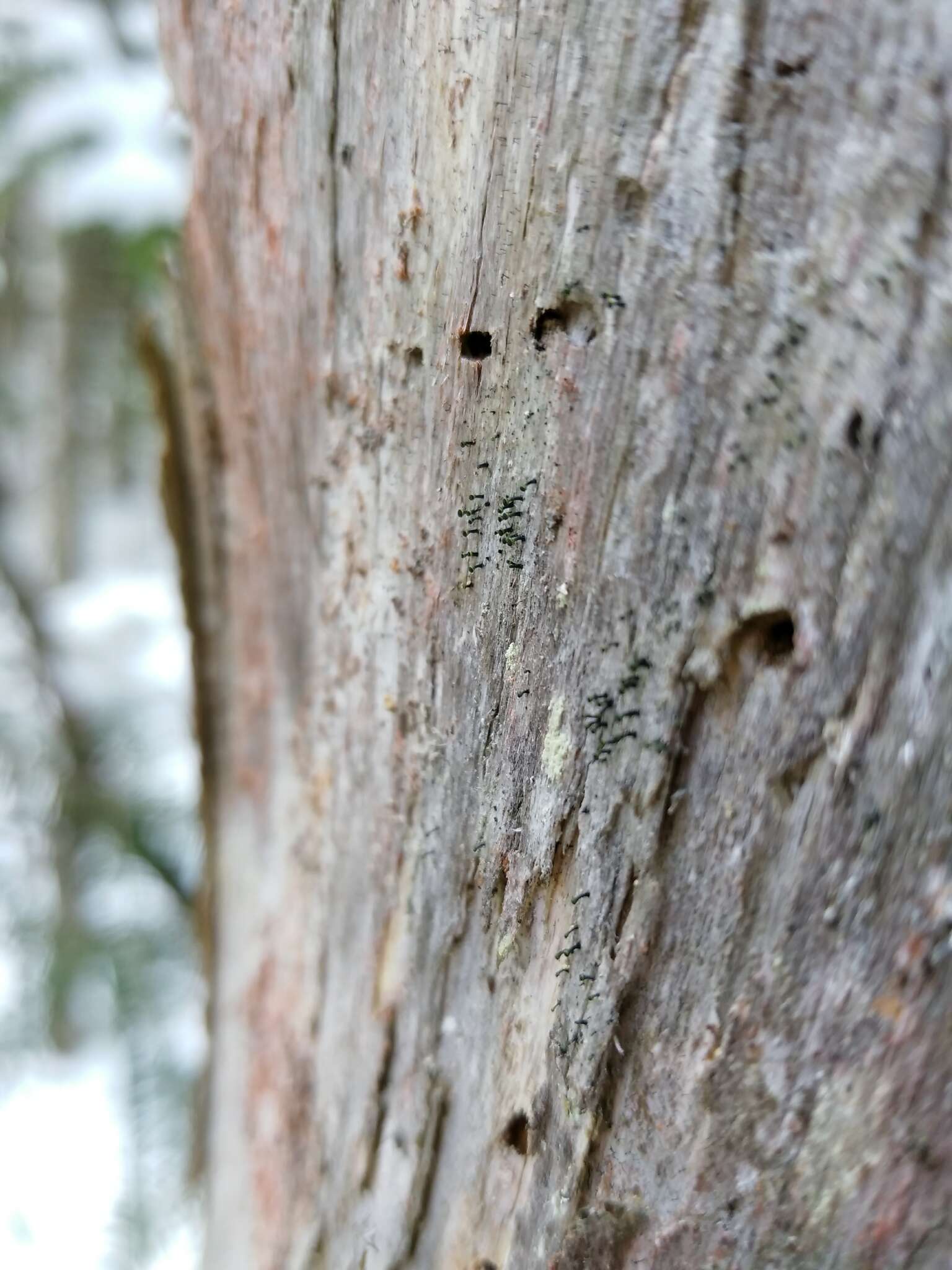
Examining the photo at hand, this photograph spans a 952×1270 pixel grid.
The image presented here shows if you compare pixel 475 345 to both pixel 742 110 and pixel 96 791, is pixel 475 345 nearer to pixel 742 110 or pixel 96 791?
pixel 742 110

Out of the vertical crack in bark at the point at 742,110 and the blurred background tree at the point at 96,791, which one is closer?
the vertical crack in bark at the point at 742,110

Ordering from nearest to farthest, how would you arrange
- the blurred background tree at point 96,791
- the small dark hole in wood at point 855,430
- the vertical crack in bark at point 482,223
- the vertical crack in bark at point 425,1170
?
the small dark hole in wood at point 855,430
the vertical crack in bark at point 482,223
the vertical crack in bark at point 425,1170
the blurred background tree at point 96,791

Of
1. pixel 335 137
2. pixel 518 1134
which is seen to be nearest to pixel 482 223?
pixel 335 137

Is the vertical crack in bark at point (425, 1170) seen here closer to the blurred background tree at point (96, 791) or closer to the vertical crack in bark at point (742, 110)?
the vertical crack in bark at point (742, 110)

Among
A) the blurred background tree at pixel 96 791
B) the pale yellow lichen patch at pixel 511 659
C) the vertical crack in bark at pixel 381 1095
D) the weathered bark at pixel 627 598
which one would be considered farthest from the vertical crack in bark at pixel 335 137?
the blurred background tree at pixel 96 791

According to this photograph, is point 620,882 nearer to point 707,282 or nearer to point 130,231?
point 707,282

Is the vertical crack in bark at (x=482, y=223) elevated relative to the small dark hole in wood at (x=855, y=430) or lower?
elevated

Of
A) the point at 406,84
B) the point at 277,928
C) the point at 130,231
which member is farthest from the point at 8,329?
the point at 406,84
